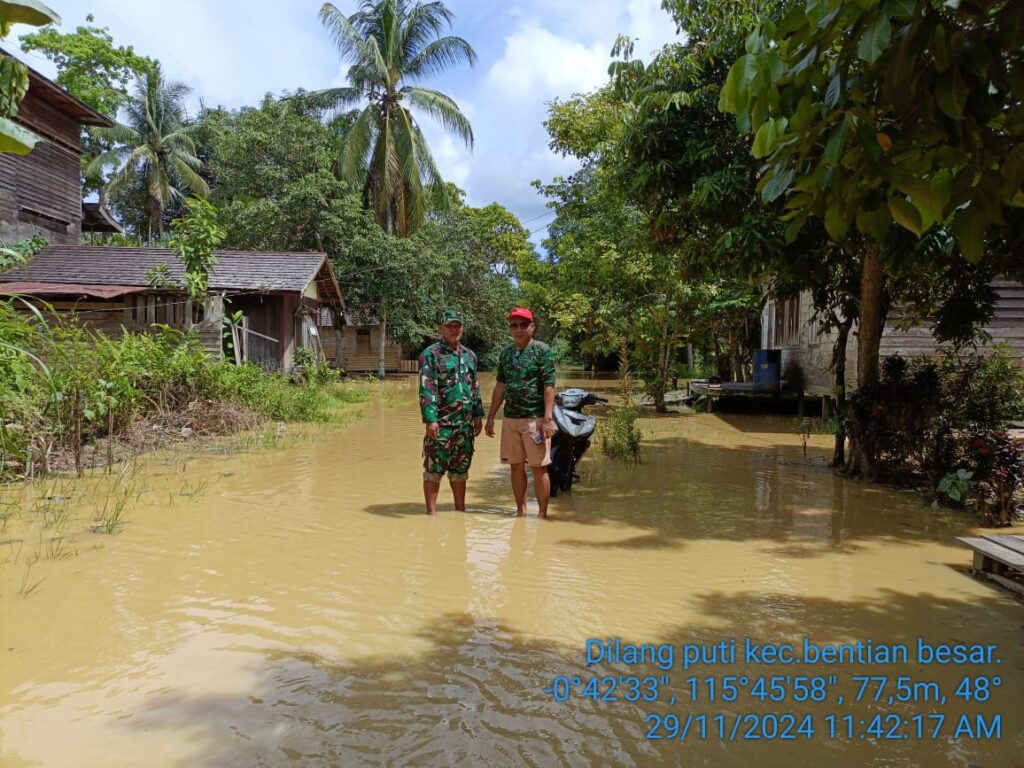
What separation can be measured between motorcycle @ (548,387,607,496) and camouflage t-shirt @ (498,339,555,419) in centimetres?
92

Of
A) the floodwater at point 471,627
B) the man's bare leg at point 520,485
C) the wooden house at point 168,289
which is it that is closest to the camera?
the floodwater at point 471,627

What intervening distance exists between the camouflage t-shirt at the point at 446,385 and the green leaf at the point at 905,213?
13.3 feet

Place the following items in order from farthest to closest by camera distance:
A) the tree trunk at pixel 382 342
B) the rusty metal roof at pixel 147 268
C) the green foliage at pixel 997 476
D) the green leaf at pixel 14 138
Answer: the tree trunk at pixel 382 342 < the rusty metal roof at pixel 147 268 < the green foliage at pixel 997 476 < the green leaf at pixel 14 138

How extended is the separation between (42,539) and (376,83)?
22272mm

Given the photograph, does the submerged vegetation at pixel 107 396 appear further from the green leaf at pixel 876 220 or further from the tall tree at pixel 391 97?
the tall tree at pixel 391 97

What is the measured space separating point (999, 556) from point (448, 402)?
399cm

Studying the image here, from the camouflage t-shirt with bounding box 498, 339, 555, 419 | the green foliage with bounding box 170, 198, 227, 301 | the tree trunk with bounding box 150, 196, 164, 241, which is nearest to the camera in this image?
the camouflage t-shirt with bounding box 498, 339, 555, 419

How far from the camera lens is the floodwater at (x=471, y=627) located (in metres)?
2.55

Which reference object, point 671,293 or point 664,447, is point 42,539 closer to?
point 664,447

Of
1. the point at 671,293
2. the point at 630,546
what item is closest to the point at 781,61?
the point at 630,546

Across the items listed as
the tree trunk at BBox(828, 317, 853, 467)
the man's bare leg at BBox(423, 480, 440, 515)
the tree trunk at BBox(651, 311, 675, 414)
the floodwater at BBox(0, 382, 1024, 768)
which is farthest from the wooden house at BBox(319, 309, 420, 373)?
the man's bare leg at BBox(423, 480, 440, 515)

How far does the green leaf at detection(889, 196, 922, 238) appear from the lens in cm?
178

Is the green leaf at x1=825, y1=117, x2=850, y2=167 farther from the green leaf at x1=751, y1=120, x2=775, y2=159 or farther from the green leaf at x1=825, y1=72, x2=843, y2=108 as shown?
the green leaf at x1=751, y1=120, x2=775, y2=159

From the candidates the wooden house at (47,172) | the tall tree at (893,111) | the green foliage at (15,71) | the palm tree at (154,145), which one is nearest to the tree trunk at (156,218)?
the palm tree at (154,145)
